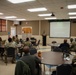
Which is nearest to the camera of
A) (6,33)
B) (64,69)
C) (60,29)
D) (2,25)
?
(64,69)

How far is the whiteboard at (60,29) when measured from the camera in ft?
45.4

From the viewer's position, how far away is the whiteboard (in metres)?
13.8

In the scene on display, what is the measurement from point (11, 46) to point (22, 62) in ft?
11.9

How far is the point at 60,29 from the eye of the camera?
14.2 meters

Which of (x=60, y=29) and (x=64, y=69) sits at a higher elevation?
(x=60, y=29)

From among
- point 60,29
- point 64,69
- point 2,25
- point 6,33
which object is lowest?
point 64,69

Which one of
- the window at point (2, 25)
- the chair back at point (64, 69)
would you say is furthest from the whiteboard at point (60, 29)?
the chair back at point (64, 69)

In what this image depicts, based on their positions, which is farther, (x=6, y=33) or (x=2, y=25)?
(x=6, y=33)

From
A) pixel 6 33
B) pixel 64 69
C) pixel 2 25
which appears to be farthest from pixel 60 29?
pixel 64 69

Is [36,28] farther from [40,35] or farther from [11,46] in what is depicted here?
[11,46]

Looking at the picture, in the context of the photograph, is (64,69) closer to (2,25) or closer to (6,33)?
(2,25)

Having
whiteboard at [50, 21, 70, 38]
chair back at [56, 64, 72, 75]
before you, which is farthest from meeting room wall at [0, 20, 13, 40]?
chair back at [56, 64, 72, 75]

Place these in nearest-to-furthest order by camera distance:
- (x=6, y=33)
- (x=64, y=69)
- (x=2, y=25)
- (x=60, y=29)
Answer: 1. (x=64, y=69)
2. (x=2, y=25)
3. (x=60, y=29)
4. (x=6, y=33)

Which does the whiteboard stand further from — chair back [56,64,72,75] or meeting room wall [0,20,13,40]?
chair back [56,64,72,75]
